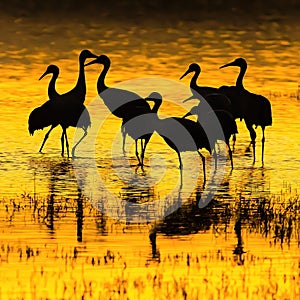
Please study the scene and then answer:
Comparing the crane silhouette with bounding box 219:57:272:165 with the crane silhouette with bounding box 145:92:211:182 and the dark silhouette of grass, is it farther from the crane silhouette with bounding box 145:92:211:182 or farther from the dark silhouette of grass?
the dark silhouette of grass

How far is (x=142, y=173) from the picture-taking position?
20.8m

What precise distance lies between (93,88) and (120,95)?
7.61m

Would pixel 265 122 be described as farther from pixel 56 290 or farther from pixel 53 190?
pixel 56 290

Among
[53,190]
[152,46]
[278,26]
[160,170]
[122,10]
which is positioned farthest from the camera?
[122,10]

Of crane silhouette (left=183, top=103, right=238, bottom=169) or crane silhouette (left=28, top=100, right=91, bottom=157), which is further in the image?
crane silhouette (left=28, top=100, right=91, bottom=157)

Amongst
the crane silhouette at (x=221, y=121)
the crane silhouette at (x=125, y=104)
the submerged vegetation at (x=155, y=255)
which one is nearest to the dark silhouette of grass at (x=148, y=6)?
the crane silhouette at (x=125, y=104)

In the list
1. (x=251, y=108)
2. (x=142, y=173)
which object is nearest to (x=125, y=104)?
(x=251, y=108)

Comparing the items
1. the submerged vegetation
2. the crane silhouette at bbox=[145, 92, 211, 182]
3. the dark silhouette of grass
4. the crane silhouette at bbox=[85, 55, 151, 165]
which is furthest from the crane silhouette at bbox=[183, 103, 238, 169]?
the dark silhouette of grass

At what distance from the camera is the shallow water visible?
15328 mm

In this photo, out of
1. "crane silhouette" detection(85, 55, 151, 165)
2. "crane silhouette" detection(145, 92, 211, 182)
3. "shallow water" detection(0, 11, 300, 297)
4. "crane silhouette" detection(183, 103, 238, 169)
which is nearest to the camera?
"shallow water" detection(0, 11, 300, 297)

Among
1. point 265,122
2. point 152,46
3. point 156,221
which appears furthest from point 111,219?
point 152,46

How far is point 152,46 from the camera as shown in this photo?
40781 millimetres

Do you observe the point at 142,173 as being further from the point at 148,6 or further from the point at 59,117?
the point at 148,6

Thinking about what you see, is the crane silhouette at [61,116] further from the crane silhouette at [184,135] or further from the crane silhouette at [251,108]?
the crane silhouette at [184,135]
